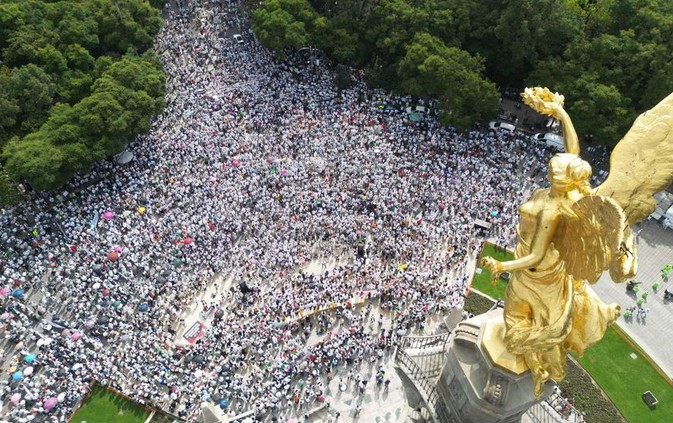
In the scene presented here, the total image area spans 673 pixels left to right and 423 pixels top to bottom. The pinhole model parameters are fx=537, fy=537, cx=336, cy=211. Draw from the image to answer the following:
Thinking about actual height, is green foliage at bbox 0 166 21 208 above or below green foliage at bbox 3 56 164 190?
below

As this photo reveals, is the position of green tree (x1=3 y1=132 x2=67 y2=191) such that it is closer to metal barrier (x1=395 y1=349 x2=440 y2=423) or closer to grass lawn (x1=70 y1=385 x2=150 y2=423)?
grass lawn (x1=70 y1=385 x2=150 y2=423)

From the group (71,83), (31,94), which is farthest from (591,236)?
(31,94)

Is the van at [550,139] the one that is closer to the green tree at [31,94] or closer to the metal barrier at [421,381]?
the metal barrier at [421,381]

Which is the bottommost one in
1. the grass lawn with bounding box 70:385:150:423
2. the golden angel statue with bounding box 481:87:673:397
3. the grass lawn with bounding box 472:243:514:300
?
the grass lawn with bounding box 70:385:150:423

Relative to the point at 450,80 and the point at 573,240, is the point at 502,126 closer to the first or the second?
the point at 450,80

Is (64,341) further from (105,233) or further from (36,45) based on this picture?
(36,45)

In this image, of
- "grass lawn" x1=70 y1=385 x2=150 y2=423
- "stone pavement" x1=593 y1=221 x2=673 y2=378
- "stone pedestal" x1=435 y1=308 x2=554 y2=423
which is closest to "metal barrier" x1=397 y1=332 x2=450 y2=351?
"stone pedestal" x1=435 y1=308 x2=554 y2=423
